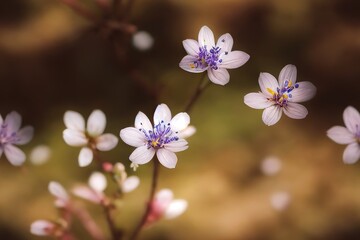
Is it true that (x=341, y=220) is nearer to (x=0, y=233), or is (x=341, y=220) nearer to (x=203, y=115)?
(x=203, y=115)

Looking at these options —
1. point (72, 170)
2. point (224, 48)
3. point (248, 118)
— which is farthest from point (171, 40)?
point (224, 48)

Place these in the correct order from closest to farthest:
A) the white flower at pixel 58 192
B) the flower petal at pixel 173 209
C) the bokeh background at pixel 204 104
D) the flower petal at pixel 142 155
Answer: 1. the flower petal at pixel 142 155
2. the white flower at pixel 58 192
3. the flower petal at pixel 173 209
4. the bokeh background at pixel 204 104

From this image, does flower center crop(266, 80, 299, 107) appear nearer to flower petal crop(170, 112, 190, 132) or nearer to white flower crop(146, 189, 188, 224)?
flower petal crop(170, 112, 190, 132)

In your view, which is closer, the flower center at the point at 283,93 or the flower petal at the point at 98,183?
the flower center at the point at 283,93

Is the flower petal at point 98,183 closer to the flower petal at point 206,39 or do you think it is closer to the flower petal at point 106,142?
the flower petal at point 106,142

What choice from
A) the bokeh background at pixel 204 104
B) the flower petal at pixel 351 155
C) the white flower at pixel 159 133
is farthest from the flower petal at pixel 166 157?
the bokeh background at pixel 204 104
